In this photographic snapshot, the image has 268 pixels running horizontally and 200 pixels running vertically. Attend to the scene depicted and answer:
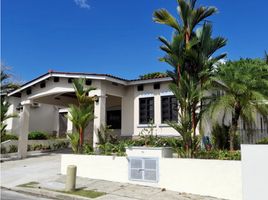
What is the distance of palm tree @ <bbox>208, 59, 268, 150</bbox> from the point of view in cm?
1130

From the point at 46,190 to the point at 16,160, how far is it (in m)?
8.62

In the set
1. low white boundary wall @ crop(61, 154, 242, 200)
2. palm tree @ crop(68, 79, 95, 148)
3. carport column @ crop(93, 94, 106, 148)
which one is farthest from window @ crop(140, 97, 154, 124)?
low white boundary wall @ crop(61, 154, 242, 200)

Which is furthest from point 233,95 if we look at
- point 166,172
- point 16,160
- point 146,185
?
point 16,160

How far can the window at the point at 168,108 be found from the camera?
15695 millimetres

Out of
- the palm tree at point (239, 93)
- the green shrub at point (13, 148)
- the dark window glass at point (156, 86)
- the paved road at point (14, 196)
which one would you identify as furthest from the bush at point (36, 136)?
the palm tree at point (239, 93)

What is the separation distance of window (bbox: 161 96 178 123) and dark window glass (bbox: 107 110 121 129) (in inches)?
203

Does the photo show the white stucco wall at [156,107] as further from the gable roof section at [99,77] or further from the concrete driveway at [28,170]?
the concrete driveway at [28,170]

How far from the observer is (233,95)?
37.8ft

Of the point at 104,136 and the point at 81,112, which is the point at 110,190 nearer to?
the point at 81,112

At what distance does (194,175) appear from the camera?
988 centimetres

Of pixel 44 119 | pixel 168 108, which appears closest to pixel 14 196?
pixel 168 108

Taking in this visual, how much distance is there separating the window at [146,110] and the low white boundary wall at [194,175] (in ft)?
15.6

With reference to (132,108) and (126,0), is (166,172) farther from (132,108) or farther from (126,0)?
(126,0)

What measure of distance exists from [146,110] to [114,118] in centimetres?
473
